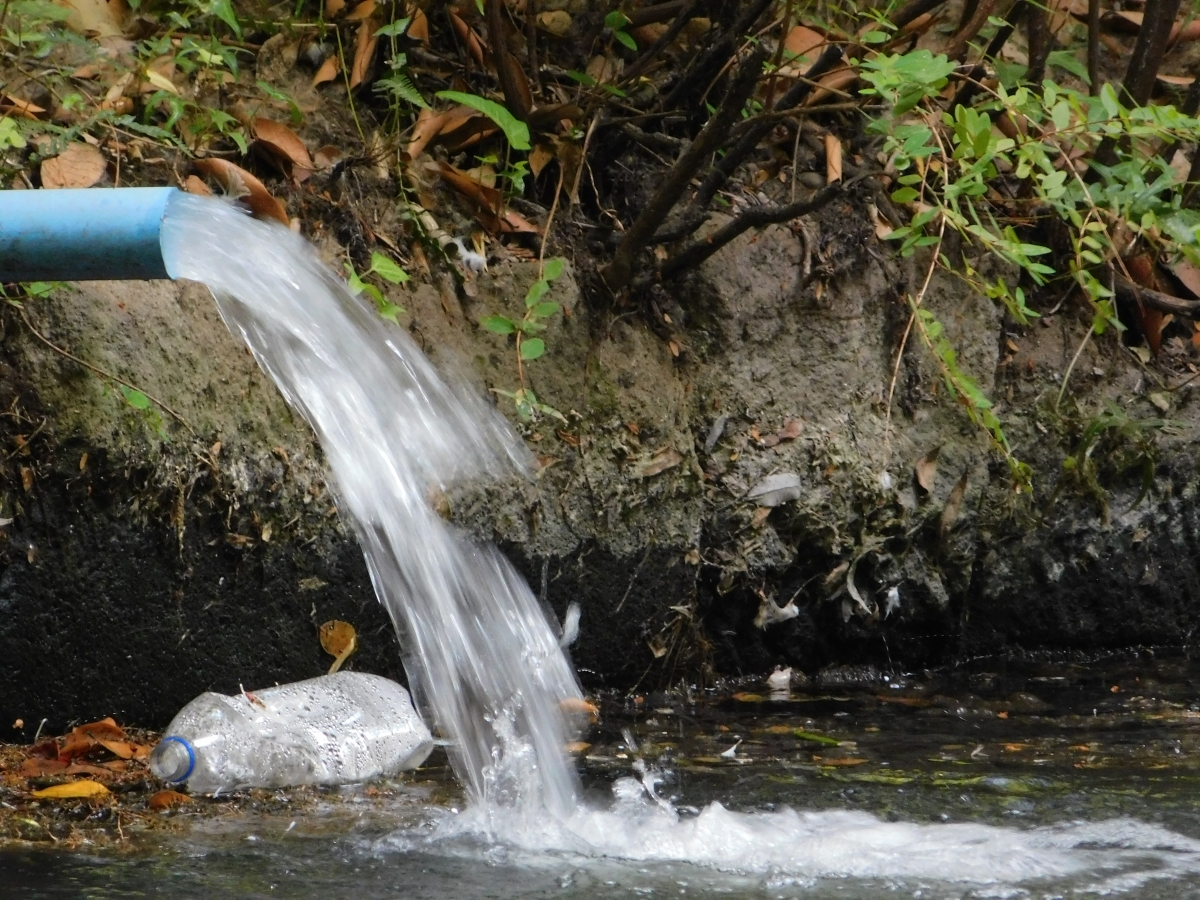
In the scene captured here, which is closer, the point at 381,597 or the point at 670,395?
the point at 381,597

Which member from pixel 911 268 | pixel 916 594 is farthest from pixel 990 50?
pixel 916 594

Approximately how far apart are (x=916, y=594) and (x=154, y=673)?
6.61 feet

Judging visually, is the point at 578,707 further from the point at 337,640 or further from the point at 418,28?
the point at 418,28

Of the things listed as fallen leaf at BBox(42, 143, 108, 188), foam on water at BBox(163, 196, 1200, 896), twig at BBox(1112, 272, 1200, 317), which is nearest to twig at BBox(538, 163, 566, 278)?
foam on water at BBox(163, 196, 1200, 896)

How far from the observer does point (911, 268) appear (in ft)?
13.0

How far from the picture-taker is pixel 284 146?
3334 millimetres

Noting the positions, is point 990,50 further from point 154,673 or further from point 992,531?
point 154,673

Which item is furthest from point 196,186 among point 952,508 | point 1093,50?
point 1093,50

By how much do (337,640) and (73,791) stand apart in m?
0.72

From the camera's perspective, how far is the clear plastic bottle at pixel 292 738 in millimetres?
2594

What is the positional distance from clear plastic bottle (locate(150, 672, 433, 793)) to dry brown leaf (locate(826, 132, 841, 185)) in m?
1.89

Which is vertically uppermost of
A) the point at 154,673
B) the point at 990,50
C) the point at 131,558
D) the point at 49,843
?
the point at 990,50

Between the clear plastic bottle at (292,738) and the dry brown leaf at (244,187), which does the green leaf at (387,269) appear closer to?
the dry brown leaf at (244,187)

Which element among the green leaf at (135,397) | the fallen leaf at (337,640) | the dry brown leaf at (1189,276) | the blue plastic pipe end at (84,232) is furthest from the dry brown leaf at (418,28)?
the dry brown leaf at (1189,276)
